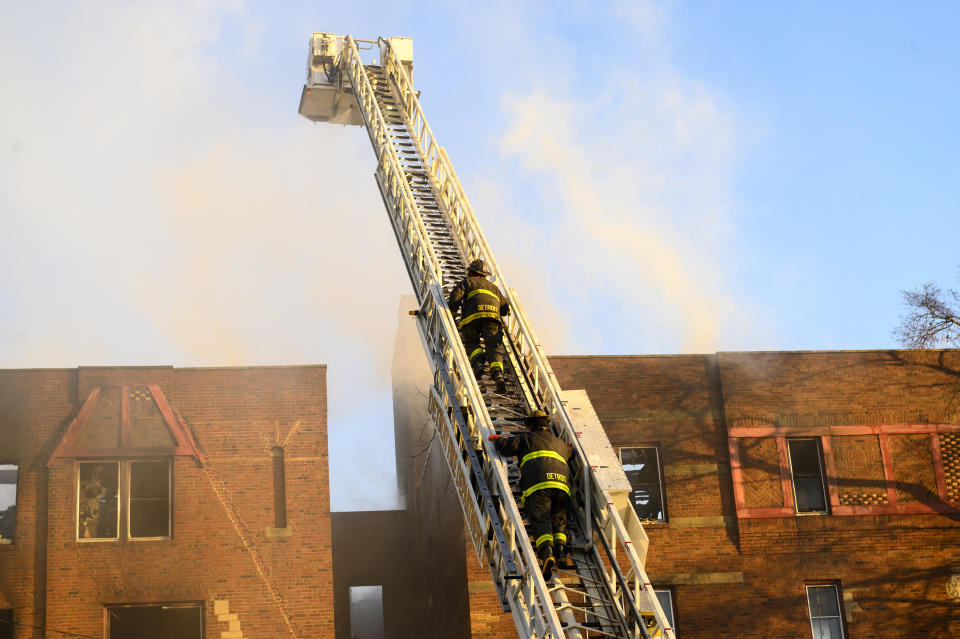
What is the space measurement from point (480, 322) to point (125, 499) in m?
7.46

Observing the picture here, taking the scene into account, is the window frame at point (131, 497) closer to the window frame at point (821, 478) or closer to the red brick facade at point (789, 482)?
the red brick facade at point (789, 482)

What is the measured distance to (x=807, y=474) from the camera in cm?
1806

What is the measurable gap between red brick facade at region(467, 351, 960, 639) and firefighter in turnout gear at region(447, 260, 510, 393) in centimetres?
578

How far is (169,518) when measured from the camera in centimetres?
1647

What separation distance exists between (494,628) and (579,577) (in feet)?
22.7

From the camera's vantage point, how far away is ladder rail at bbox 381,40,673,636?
31.5 ft

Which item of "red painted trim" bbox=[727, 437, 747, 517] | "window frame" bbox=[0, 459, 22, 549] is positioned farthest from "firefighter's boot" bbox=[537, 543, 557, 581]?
"window frame" bbox=[0, 459, 22, 549]

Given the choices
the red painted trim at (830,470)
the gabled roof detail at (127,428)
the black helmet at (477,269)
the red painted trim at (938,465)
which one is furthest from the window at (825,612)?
the gabled roof detail at (127,428)

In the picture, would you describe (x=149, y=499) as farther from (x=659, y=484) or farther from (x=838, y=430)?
(x=838, y=430)

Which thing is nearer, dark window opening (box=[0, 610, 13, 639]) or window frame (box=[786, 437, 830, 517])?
dark window opening (box=[0, 610, 13, 639])

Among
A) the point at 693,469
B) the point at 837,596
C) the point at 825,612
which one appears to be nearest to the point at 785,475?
the point at 693,469

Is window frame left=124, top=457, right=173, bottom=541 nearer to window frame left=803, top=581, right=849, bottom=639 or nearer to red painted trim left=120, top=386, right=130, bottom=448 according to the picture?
red painted trim left=120, top=386, right=130, bottom=448

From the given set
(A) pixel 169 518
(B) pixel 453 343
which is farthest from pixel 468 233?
(A) pixel 169 518

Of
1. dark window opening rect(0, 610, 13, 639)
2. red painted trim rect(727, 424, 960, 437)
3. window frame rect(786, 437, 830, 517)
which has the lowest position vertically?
dark window opening rect(0, 610, 13, 639)
